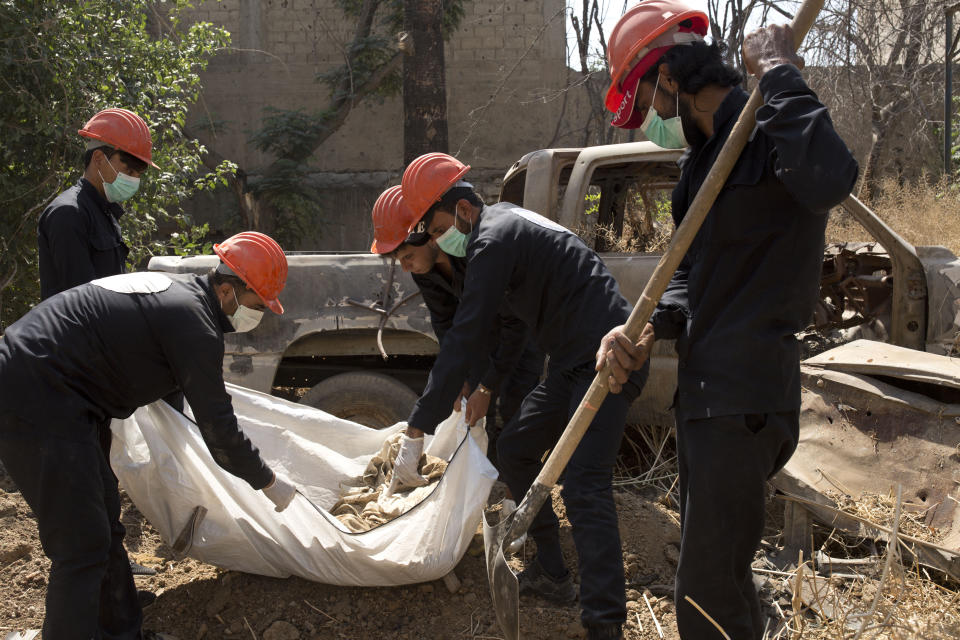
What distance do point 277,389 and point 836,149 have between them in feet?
14.4

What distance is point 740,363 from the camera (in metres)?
1.86

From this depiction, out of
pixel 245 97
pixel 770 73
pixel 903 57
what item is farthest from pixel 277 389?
pixel 903 57

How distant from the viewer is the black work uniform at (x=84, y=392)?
2422 millimetres

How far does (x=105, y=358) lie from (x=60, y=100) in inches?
142

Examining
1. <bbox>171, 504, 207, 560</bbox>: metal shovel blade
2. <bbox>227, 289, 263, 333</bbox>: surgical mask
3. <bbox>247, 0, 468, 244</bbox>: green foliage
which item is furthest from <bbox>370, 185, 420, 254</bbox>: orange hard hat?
<bbox>247, 0, 468, 244</bbox>: green foliage

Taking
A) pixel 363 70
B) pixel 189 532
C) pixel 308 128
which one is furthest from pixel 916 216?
pixel 308 128

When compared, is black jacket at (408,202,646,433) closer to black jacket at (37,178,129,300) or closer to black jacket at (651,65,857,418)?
black jacket at (651,65,857,418)

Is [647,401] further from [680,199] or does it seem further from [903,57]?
[903,57]

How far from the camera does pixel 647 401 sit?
4203 mm

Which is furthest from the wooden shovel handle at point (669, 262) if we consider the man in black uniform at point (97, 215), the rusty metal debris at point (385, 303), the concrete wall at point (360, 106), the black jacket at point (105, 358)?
the concrete wall at point (360, 106)

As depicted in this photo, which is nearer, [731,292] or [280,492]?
[731,292]

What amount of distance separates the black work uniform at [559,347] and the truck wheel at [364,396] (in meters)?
1.46

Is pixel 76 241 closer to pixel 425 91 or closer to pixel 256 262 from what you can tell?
pixel 256 262

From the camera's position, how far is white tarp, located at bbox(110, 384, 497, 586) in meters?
3.02
